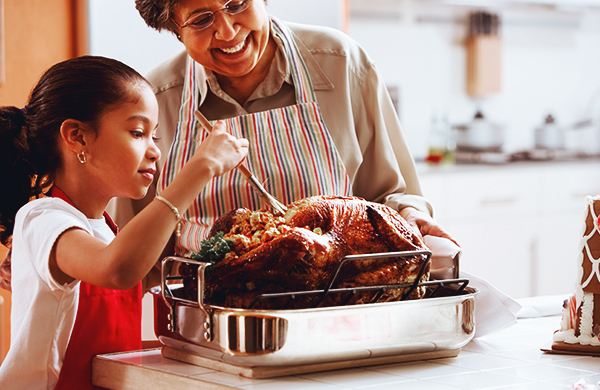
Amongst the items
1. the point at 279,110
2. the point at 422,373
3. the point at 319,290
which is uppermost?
the point at 279,110

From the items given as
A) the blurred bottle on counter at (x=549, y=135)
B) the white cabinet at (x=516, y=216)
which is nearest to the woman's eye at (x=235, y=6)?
the white cabinet at (x=516, y=216)

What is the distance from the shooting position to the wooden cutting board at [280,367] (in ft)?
2.85

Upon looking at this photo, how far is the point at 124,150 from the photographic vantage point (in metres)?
1.07

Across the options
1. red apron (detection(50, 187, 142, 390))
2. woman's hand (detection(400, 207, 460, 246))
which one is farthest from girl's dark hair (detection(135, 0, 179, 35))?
woman's hand (detection(400, 207, 460, 246))

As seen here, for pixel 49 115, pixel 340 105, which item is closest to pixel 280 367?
pixel 49 115

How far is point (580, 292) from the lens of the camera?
1.05 metres

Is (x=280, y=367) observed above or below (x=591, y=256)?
below

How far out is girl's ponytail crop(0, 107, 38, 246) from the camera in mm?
1139

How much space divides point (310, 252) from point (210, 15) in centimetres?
63

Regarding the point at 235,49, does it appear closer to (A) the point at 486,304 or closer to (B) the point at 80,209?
(B) the point at 80,209

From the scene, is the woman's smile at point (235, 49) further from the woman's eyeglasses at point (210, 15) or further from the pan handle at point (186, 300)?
the pan handle at point (186, 300)

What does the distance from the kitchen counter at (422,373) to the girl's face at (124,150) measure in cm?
26

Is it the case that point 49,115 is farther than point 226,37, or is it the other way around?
point 226,37

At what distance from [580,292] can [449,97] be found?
3181 mm
